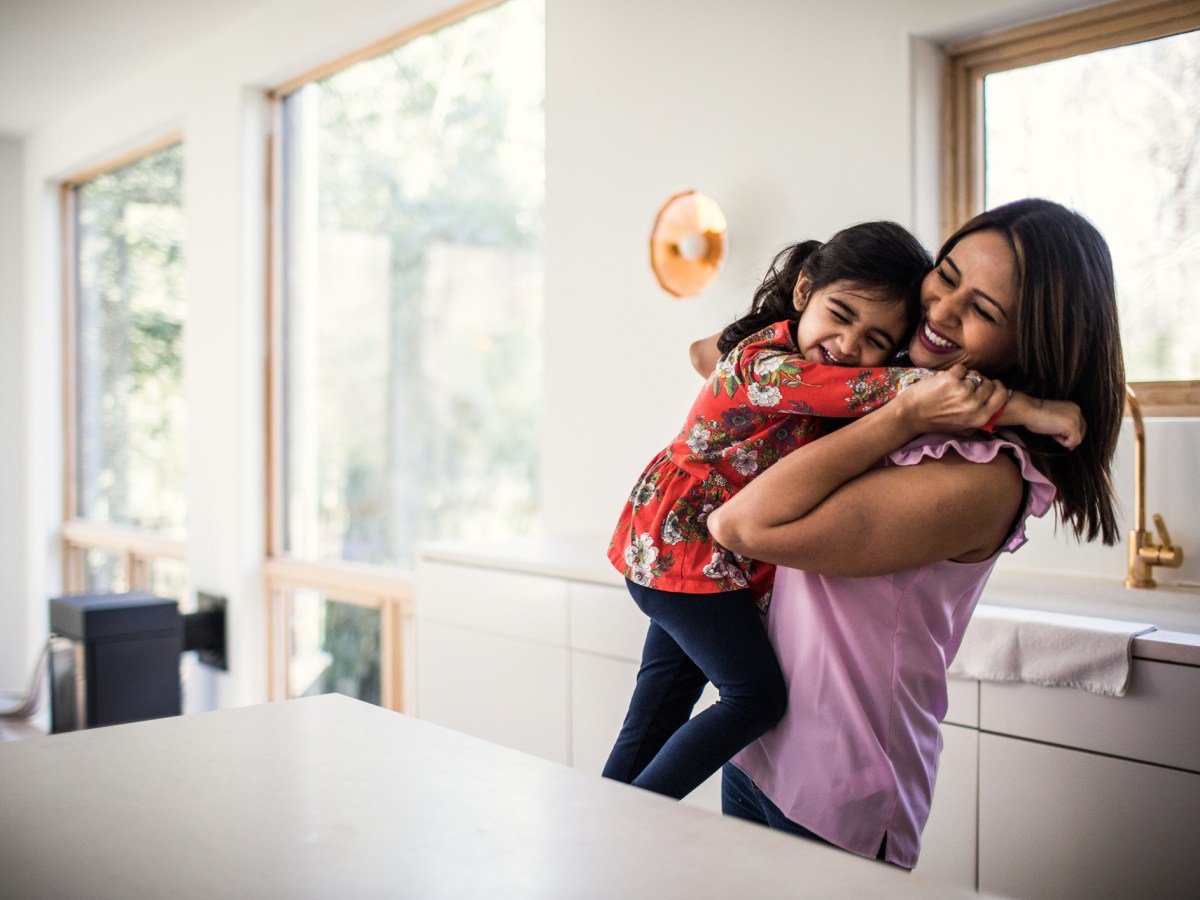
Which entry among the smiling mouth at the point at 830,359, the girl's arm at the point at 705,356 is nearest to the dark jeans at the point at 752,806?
the smiling mouth at the point at 830,359

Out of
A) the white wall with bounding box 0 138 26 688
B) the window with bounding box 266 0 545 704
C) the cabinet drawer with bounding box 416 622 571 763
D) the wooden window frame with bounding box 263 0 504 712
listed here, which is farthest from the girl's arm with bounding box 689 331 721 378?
the white wall with bounding box 0 138 26 688

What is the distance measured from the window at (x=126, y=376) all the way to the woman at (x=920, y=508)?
13.3 feet

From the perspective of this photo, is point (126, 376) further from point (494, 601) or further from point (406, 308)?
point (494, 601)

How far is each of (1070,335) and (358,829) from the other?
864 millimetres

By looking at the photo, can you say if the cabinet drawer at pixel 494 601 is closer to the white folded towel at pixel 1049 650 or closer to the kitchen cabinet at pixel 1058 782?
the kitchen cabinet at pixel 1058 782

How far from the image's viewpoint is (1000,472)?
1104 millimetres

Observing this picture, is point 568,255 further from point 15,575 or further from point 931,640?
point 15,575

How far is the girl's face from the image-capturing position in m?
1.29

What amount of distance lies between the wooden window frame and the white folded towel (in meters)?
2.30

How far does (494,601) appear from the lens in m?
2.43

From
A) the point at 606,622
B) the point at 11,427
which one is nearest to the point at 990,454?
the point at 606,622

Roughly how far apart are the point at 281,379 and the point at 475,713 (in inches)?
86.2

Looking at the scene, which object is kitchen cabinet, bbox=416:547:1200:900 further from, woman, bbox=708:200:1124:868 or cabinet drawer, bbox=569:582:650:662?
woman, bbox=708:200:1124:868

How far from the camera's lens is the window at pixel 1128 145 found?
6.31ft
